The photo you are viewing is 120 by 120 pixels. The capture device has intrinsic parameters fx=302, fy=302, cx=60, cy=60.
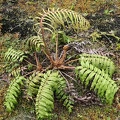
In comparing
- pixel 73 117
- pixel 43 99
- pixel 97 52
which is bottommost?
pixel 73 117

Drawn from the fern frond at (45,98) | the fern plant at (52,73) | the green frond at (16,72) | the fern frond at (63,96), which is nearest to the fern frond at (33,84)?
the fern plant at (52,73)

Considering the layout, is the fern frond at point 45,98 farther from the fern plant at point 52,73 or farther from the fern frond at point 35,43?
the fern frond at point 35,43

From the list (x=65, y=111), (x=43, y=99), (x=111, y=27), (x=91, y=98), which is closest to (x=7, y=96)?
(x=43, y=99)

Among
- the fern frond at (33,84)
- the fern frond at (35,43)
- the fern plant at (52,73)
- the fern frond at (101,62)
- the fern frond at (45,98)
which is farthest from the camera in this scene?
the fern frond at (35,43)

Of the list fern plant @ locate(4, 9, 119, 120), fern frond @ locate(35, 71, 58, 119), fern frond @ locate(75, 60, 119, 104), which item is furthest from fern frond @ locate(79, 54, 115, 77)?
fern frond @ locate(35, 71, 58, 119)

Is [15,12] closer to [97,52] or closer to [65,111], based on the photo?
[97,52]

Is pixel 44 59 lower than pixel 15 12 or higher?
lower
